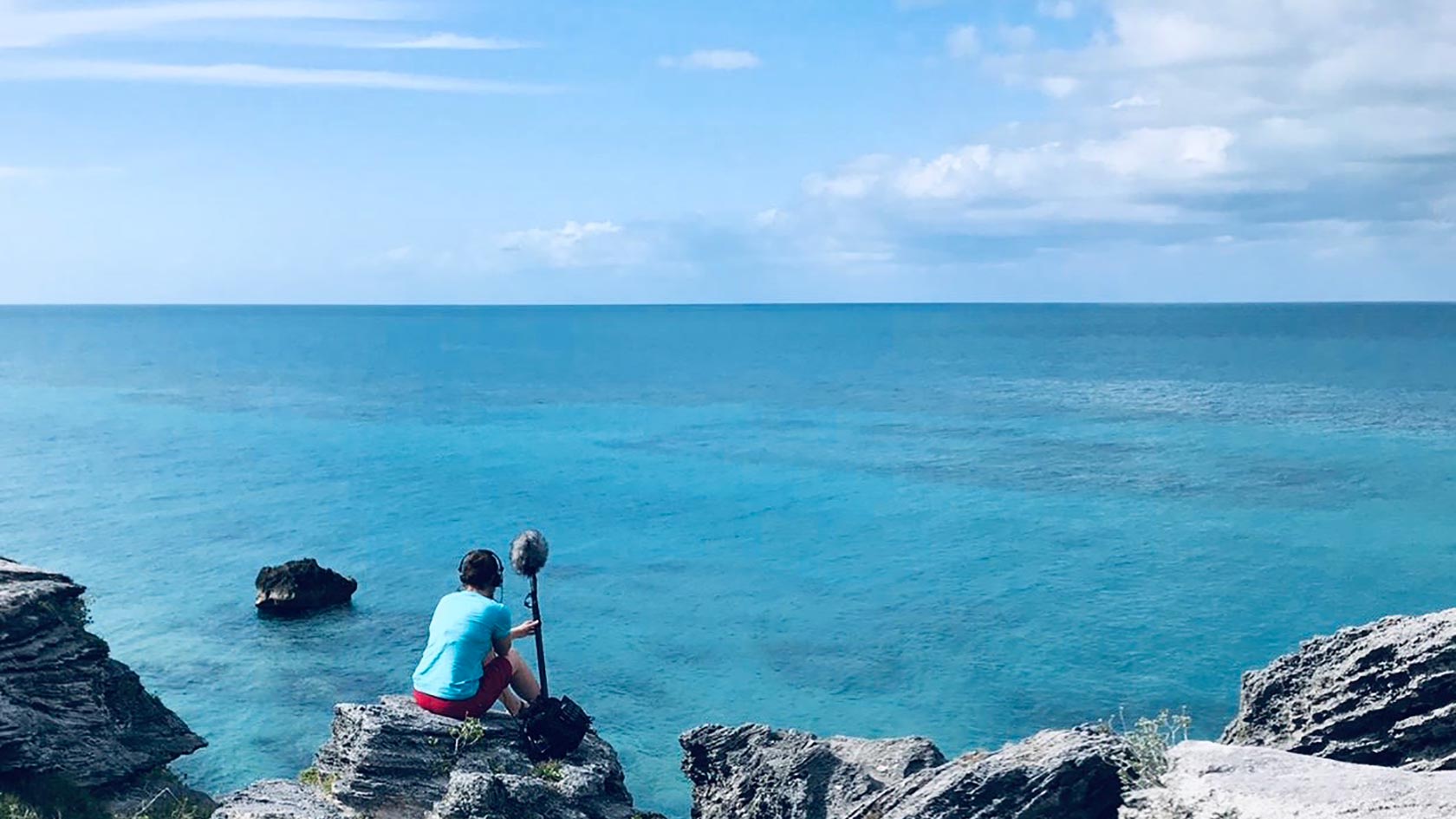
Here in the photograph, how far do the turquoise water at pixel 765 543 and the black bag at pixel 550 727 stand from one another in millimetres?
15080

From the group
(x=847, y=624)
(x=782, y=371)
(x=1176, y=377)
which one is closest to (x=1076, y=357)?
(x=1176, y=377)

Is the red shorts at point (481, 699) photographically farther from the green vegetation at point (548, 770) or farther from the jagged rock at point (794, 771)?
the jagged rock at point (794, 771)

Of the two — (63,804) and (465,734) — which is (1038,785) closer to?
(465,734)

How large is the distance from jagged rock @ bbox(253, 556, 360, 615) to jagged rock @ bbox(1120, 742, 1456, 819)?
40295 mm

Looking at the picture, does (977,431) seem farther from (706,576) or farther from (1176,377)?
(1176,377)

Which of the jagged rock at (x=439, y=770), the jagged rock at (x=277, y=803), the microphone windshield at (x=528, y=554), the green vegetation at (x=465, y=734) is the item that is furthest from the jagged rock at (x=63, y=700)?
the microphone windshield at (x=528, y=554)

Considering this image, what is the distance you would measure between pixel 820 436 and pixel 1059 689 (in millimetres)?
57978

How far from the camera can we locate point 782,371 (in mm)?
168625

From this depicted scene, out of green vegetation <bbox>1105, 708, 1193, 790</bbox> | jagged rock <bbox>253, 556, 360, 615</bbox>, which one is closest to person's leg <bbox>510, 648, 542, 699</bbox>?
green vegetation <bbox>1105, 708, 1193, 790</bbox>

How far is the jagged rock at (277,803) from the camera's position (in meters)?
14.2

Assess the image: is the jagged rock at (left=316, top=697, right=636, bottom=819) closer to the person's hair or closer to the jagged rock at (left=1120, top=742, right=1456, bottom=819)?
the person's hair

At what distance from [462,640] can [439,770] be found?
167 centimetres

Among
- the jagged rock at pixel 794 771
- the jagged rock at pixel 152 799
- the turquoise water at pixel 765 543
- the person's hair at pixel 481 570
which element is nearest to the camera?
the person's hair at pixel 481 570

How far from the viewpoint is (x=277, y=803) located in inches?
578
